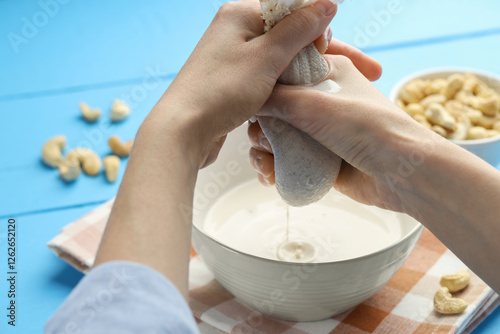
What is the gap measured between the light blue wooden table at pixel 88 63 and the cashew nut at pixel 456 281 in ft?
1.81

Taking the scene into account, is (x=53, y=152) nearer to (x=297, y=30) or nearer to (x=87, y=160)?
(x=87, y=160)

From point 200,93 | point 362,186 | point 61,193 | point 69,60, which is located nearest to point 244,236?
point 362,186

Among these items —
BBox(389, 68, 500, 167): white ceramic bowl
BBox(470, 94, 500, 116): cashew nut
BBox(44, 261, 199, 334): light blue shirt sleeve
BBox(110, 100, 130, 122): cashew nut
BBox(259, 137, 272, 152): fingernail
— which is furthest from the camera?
BBox(110, 100, 130, 122): cashew nut

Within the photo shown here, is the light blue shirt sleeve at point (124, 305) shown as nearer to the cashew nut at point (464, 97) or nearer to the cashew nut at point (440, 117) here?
the cashew nut at point (440, 117)

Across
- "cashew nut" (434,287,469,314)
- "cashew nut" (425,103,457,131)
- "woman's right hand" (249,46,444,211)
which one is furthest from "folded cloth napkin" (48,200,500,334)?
"cashew nut" (425,103,457,131)

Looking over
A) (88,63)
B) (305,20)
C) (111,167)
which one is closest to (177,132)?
(305,20)

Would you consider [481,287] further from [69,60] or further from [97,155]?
[69,60]

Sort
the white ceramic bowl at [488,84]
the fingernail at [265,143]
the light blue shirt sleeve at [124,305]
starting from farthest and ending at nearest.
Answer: the white ceramic bowl at [488,84], the fingernail at [265,143], the light blue shirt sleeve at [124,305]

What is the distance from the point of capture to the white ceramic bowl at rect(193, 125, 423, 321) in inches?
26.6

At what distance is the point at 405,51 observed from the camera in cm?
154

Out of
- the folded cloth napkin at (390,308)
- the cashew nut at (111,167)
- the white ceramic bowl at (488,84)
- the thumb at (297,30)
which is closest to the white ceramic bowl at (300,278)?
the folded cloth napkin at (390,308)

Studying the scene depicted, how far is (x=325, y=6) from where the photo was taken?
69cm

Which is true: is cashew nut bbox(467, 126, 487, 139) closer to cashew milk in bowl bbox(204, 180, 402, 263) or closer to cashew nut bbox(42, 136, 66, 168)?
cashew milk in bowl bbox(204, 180, 402, 263)

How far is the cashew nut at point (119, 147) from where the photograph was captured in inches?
47.6
